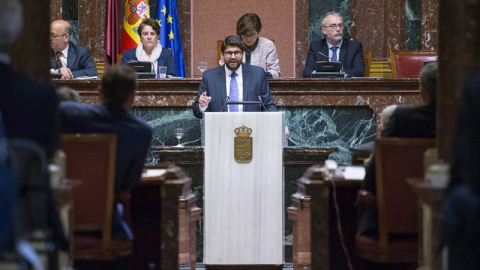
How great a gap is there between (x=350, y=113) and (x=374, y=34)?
9.58 feet

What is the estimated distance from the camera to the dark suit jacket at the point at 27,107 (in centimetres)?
377


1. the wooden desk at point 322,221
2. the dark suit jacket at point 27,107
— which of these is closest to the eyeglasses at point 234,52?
the wooden desk at point 322,221

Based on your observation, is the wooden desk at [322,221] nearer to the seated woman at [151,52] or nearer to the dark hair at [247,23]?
the dark hair at [247,23]

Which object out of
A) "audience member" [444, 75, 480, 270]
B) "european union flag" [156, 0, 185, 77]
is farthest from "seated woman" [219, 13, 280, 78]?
"audience member" [444, 75, 480, 270]

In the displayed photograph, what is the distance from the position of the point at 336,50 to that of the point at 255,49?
0.82 m

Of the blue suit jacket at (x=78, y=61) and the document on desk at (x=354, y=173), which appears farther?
the blue suit jacket at (x=78, y=61)

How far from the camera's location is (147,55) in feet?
31.2

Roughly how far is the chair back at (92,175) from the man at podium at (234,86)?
3170 mm

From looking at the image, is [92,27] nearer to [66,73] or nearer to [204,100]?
[66,73]

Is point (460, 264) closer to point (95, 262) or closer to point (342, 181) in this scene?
point (342, 181)

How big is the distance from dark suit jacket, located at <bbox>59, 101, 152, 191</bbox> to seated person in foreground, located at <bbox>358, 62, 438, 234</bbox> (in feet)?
4.06

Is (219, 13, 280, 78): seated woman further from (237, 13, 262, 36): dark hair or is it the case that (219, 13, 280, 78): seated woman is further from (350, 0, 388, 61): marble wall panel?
(350, 0, 388, 61): marble wall panel

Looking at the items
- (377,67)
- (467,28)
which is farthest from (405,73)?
(467,28)

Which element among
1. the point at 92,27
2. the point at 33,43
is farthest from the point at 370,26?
the point at 33,43
